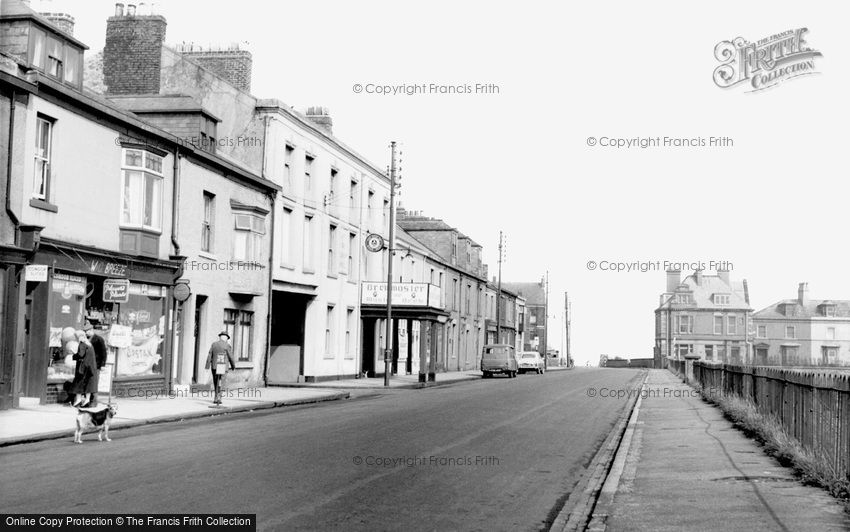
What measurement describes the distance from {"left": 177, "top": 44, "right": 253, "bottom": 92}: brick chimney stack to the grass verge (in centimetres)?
2321

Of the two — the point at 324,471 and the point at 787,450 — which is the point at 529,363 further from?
the point at 324,471

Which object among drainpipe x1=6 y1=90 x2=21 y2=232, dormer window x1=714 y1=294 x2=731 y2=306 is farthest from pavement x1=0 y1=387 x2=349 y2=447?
dormer window x1=714 y1=294 x2=731 y2=306

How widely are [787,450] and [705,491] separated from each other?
10.3 ft

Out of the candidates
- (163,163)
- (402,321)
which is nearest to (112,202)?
(163,163)

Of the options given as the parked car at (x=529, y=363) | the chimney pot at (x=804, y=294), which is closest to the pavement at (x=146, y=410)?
the parked car at (x=529, y=363)

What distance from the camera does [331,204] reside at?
124ft

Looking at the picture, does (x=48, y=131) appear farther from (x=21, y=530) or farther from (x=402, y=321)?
(x=402, y=321)

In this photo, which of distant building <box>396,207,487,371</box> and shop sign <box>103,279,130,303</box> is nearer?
shop sign <box>103,279,130,303</box>

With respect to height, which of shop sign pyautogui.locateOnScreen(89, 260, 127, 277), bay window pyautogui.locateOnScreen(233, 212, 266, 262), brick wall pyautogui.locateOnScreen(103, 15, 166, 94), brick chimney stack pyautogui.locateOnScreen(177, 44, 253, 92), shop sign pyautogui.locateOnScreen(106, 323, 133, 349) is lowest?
shop sign pyautogui.locateOnScreen(106, 323, 133, 349)

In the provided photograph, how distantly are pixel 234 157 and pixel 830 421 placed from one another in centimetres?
2601

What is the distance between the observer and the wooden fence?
9.45 m

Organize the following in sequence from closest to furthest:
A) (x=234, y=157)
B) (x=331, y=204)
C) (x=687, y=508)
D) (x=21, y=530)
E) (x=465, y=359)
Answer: (x=21, y=530), (x=687, y=508), (x=234, y=157), (x=331, y=204), (x=465, y=359)

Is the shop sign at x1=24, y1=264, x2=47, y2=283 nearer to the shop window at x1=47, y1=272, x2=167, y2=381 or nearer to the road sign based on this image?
the shop window at x1=47, y1=272, x2=167, y2=381

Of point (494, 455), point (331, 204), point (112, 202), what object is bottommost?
point (494, 455)
